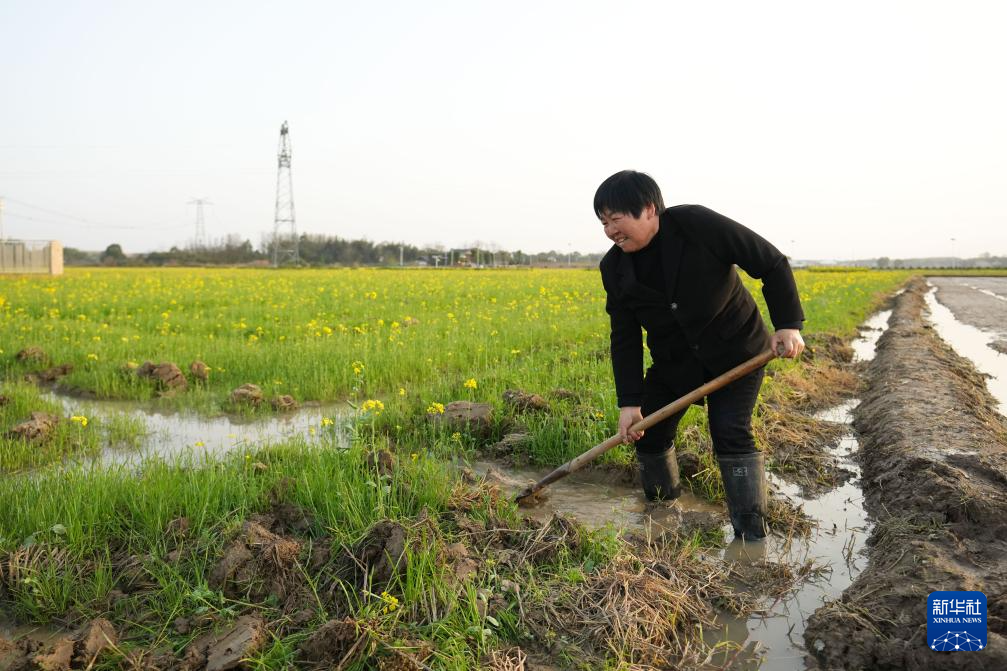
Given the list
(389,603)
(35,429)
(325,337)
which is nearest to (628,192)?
(389,603)

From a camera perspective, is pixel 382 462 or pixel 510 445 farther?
pixel 510 445

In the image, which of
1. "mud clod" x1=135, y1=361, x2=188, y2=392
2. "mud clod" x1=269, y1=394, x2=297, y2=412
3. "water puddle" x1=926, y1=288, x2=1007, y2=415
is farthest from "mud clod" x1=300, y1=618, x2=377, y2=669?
"water puddle" x1=926, y1=288, x2=1007, y2=415

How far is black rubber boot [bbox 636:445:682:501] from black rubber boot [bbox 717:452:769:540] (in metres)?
0.44

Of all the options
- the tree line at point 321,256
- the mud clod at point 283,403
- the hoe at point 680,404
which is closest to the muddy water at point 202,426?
the mud clod at point 283,403

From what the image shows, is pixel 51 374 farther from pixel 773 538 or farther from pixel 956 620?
pixel 956 620

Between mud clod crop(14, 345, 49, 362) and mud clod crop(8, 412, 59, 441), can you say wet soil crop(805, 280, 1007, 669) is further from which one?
mud clod crop(14, 345, 49, 362)

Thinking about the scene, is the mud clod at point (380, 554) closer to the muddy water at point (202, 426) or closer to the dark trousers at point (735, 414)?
the dark trousers at point (735, 414)

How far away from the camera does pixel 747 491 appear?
3262mm

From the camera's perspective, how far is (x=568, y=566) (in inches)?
108

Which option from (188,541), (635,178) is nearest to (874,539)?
(635,178)

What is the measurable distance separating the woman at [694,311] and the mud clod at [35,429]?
12.5 feet

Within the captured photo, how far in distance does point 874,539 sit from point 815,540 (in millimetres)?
277

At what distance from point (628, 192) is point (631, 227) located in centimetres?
15

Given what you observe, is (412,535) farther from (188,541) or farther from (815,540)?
(815,540)
